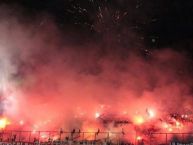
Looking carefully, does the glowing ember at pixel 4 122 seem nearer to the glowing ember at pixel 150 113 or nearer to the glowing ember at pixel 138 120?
the glowing ember at pixel 138 120

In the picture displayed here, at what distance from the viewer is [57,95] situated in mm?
46250

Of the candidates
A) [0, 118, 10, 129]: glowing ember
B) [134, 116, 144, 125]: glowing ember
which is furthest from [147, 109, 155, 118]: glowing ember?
[0, 118, 10, 129]: glowing ember

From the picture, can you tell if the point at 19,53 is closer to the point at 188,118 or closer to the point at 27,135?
the point at 27,135

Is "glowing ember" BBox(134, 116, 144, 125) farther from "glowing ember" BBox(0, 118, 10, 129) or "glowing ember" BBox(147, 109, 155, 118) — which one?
"glowing ember" BBox(0, 118, 10, 129)

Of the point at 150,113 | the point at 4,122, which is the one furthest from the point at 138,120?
the point at 4,122

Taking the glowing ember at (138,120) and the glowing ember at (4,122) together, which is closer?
the glowing ember at (138,120)

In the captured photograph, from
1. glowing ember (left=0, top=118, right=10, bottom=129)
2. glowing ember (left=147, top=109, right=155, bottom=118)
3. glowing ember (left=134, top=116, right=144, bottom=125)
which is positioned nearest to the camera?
glowing ember (left=134, top=116, right=144, bottom=125)

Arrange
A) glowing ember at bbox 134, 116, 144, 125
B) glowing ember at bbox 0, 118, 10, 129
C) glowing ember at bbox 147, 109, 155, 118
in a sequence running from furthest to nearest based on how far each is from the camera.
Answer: glowing ember at bbox 147, 109, 155, 118 < glowing ember at bbox 0, 118, 10, 129 < glowing ember at bbox 134, 116, 144, 125

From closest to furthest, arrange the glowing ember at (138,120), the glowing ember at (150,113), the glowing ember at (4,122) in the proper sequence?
the glowing ember at (138,120)
the glowing ember at (4,122)
the glowing ember at (150,113)

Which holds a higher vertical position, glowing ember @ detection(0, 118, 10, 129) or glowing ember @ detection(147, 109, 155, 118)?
glowing ember @ detection(147, 109, 155, 118)

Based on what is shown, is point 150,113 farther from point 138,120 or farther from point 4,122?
point 4,122

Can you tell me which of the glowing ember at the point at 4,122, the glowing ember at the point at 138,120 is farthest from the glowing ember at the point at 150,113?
the glowing ember at the point at 4,122

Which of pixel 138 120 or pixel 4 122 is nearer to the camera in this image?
pixel 138 120

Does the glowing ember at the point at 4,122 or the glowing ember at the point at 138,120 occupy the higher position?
the glowing ember at the point at 138,120
